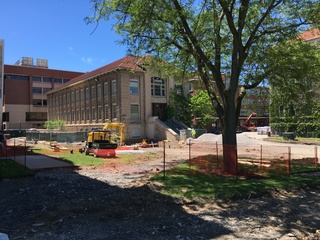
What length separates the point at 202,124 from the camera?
156 ft

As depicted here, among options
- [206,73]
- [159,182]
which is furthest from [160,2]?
[159,182]

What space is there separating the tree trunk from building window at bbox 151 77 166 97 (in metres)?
30.9

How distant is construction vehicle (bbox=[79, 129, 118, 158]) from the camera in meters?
23.9

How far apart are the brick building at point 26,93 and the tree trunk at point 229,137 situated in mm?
77369

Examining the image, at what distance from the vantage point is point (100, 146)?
79.2 ft

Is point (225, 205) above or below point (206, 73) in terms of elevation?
below

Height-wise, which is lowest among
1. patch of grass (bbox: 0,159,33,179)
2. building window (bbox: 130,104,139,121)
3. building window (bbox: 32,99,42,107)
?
patch of grass (bbox: 0,159,33,179)

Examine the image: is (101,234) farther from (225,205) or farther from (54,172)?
(54,172)

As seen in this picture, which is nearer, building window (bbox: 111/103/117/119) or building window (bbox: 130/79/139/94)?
building window (bbox: 130/79/139/94)

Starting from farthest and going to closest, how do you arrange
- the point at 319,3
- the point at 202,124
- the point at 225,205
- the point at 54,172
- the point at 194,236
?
the point at 202,124, the point at 54,172, the point at 319,3, the point at 225,205, the point at 194,236

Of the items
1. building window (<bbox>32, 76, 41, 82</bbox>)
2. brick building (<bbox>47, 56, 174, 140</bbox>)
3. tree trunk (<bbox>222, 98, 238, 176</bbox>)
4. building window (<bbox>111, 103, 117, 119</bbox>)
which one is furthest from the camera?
building window (<bbox>32, 76, 41, 82</bbox>)

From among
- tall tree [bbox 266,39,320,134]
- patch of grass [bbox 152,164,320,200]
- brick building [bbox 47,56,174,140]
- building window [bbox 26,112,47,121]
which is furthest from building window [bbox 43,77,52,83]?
patch of grass [bbox 152,164,320,200]

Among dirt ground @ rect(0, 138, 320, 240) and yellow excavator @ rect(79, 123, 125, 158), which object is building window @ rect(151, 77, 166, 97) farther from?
dirt ground @ rect(0, 138, 320, 240)

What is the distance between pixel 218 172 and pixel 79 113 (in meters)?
44.4
